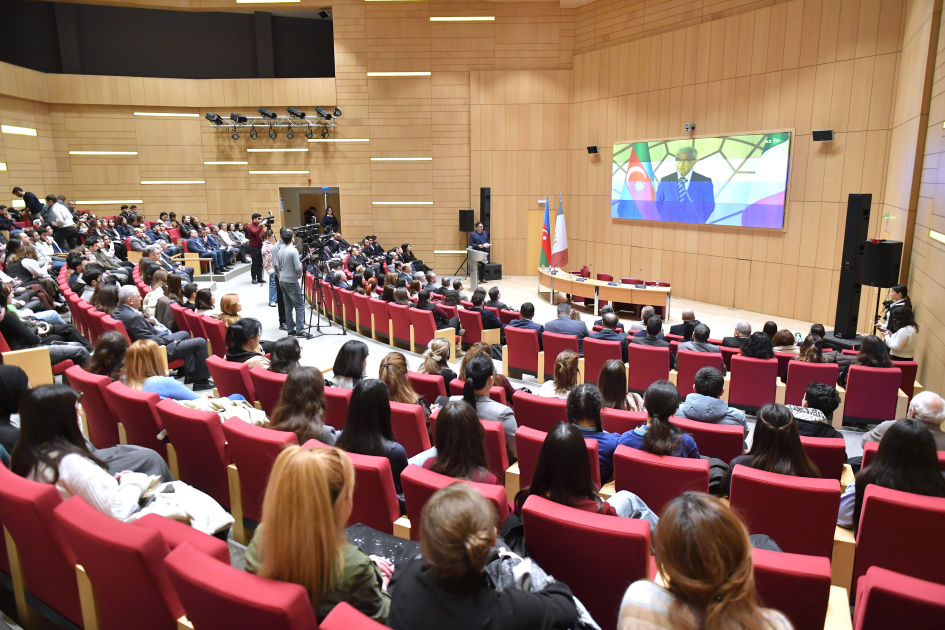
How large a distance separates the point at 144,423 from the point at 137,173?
50.4ft

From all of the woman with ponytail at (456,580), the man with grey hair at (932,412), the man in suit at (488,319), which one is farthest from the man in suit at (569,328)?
the woman with ponytail at (456,580)

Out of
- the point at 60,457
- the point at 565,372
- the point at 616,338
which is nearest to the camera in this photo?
the point at 60,457

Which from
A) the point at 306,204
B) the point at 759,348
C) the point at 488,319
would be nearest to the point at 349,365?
the point at 759,348

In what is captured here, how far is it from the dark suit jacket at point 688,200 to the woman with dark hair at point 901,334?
17.8 feet

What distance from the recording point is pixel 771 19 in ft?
34.4

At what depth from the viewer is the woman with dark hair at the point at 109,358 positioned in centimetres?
379

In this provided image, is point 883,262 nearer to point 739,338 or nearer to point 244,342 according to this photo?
point 739,338

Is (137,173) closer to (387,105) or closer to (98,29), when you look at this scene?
(98,29)

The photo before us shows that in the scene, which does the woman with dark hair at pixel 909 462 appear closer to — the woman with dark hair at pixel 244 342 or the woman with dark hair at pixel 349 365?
the woman with dark hair at pixel 349 365

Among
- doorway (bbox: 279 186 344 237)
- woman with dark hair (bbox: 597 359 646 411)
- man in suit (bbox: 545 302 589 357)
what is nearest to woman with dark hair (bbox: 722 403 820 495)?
woman with dark hair (bbox: 597 359 646 411)

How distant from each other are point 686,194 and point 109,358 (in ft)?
36.3

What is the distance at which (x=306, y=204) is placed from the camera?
1683 cm

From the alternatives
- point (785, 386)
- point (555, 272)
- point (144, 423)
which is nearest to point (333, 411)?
point (144, 423)

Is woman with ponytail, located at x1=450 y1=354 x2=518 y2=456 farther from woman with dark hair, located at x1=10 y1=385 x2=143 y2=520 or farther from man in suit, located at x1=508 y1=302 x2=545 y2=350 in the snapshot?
man in suit, located at x1=508 y1=302 x2=545 y2=350
